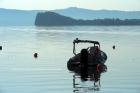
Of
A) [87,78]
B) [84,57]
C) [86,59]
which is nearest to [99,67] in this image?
[86,59]

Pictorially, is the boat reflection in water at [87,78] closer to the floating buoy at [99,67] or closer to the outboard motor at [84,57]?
the floating buoy at [99,67]

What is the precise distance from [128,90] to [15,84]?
7.97 m

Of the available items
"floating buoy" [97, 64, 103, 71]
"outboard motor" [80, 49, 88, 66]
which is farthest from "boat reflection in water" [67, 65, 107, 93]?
"outboard motor" [80, 49, 88, 66]

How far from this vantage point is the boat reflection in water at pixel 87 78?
27.3 m

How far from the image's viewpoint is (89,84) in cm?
2928

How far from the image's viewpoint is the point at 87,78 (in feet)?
110

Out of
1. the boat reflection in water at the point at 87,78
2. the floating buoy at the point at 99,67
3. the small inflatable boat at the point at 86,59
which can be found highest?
the small inflatable boat at the point at 86,59

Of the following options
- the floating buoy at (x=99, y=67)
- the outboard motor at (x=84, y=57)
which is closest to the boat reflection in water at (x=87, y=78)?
the floating buoy at (x=99, y=67)

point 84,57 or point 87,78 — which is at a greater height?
point 84,57

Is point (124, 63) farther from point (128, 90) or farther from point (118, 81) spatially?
point (128, 90)

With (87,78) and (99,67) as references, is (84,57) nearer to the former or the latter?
(99,67)

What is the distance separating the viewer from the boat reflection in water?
89.5 ft

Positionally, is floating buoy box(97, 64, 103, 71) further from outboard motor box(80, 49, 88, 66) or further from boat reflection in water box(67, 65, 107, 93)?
outboard motor box(80, 49, 88, 66)

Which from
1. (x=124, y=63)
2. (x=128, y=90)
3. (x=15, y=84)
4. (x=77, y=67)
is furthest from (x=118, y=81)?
(x=124, y=63)
